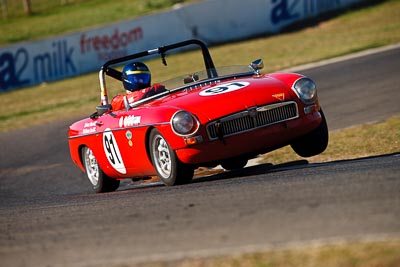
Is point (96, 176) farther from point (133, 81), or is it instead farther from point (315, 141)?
A: point (315, 141)

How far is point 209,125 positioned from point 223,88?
73 cm

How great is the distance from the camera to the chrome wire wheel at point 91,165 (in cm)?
1048

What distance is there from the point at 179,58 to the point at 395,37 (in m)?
7.46

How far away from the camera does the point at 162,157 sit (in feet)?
28.2

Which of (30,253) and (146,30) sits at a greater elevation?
(30,253)

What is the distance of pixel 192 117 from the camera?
817cm

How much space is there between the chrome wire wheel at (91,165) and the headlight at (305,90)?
9.21 feet

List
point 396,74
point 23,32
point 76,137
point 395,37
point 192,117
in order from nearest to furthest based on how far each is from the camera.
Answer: point 192,117 < point 76,137 < point 396,74 < point 395,37 < point 23,32

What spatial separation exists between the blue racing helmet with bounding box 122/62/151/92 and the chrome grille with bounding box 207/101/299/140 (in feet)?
6.86

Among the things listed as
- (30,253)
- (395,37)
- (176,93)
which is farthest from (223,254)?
(395,37)

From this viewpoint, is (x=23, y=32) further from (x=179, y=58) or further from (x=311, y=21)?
(x=311, y=21)

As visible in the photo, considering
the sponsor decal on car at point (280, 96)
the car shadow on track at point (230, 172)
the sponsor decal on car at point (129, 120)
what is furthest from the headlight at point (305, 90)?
the sponsor decal on car at point (129, 120)

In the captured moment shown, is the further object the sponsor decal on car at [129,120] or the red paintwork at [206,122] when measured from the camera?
the sponsor decal on car at [129,120]

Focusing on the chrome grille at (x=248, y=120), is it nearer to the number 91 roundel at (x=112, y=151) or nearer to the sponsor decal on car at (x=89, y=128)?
the number 91 roundel at (x=112, y=151)
